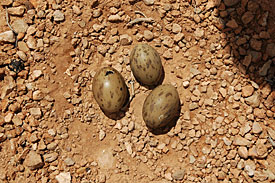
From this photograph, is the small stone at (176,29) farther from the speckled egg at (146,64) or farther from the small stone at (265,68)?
the small stone at (265,68)

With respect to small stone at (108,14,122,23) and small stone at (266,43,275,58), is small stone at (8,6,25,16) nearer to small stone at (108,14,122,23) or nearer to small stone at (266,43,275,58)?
small stone at (108,14,122,23)

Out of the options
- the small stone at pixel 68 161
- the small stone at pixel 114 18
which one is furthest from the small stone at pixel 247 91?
Answer: the small stone at pixel 68 161

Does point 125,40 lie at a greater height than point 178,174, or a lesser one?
greater

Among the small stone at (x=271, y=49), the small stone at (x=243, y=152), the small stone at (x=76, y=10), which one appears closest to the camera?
the small stone at (x=243, y=152)

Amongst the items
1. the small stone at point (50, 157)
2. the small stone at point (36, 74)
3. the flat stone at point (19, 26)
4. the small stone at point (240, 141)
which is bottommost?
the small stone at point (50, 157)

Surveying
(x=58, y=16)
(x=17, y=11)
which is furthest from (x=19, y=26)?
(x=58, y=16)

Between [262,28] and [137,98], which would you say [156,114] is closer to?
[137,98]

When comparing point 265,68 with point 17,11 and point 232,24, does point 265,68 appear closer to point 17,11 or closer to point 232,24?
point 232,24
